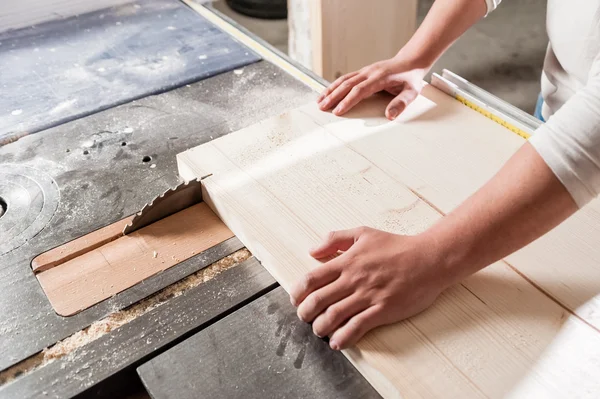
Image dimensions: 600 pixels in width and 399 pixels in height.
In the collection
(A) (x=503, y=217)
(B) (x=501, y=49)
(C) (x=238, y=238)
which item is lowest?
(B) (x=501, y=49)

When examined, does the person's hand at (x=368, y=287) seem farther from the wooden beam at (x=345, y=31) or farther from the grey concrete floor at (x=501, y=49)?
the grey concrete floor at (x=501, y=49)

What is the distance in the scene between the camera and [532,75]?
3.45 meters

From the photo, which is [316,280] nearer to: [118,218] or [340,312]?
[340,312]

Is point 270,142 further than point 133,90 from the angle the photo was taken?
No

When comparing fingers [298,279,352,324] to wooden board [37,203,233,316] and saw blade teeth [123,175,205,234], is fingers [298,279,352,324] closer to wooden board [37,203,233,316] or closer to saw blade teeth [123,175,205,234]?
wooden board [37,203,233,316]

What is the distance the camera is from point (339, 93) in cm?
128

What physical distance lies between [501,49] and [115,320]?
11.8ft

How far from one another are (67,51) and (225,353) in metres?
1.25

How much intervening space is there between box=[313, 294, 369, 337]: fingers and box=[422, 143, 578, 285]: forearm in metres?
0.13

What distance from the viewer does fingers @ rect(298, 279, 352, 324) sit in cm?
81

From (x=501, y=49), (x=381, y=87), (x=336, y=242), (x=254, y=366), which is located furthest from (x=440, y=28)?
(x=501, y=49)

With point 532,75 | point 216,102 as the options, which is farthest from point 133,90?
point 532,75

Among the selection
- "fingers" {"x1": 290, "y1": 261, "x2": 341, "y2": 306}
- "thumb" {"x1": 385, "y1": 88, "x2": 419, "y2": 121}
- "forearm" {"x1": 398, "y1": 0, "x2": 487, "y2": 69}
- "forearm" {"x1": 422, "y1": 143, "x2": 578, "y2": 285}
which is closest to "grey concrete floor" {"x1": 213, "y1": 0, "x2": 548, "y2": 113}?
"forearm" {"x1": 398, "y1": 0, "x2": 487, "y2": 69}

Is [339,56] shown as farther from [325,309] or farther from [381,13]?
[325,309]
